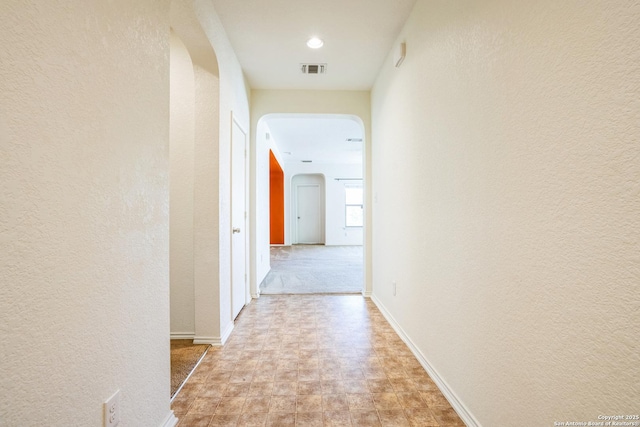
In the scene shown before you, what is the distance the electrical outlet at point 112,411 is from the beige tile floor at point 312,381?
56 cm

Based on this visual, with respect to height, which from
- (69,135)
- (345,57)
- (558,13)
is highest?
(345,57)

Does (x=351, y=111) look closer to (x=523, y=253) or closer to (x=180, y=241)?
(x=180, y=241)

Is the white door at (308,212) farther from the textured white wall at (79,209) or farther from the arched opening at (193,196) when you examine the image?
the textured white wall at (79,209)

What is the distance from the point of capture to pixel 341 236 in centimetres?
978

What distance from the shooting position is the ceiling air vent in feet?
10.2

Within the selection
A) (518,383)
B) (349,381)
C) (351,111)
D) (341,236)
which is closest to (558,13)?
(518,383)

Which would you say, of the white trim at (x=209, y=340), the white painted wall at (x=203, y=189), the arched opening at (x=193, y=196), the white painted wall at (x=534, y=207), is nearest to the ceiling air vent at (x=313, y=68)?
the white painted wall at (x=203, y=189)

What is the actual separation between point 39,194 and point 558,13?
1.53 meters

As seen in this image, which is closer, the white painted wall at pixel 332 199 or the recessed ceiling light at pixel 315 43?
the recessed ceiling light at pixel 315 43

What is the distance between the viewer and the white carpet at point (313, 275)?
408cm

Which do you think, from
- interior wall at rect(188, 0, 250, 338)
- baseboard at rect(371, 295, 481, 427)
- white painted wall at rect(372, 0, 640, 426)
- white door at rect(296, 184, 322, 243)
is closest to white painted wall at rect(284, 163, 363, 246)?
white door at rect(296, 184, 322, 243)

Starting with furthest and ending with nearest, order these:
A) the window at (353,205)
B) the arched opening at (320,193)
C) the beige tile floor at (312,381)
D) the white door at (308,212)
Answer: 1. the white door at (308,212)
2. the window at (353,205)
3. the arched opening at (320,193)
4. the beige tile floor at (312,381)

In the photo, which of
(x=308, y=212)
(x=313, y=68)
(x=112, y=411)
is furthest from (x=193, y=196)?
(x=308, y=212)

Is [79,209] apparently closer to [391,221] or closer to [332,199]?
[391,221]
